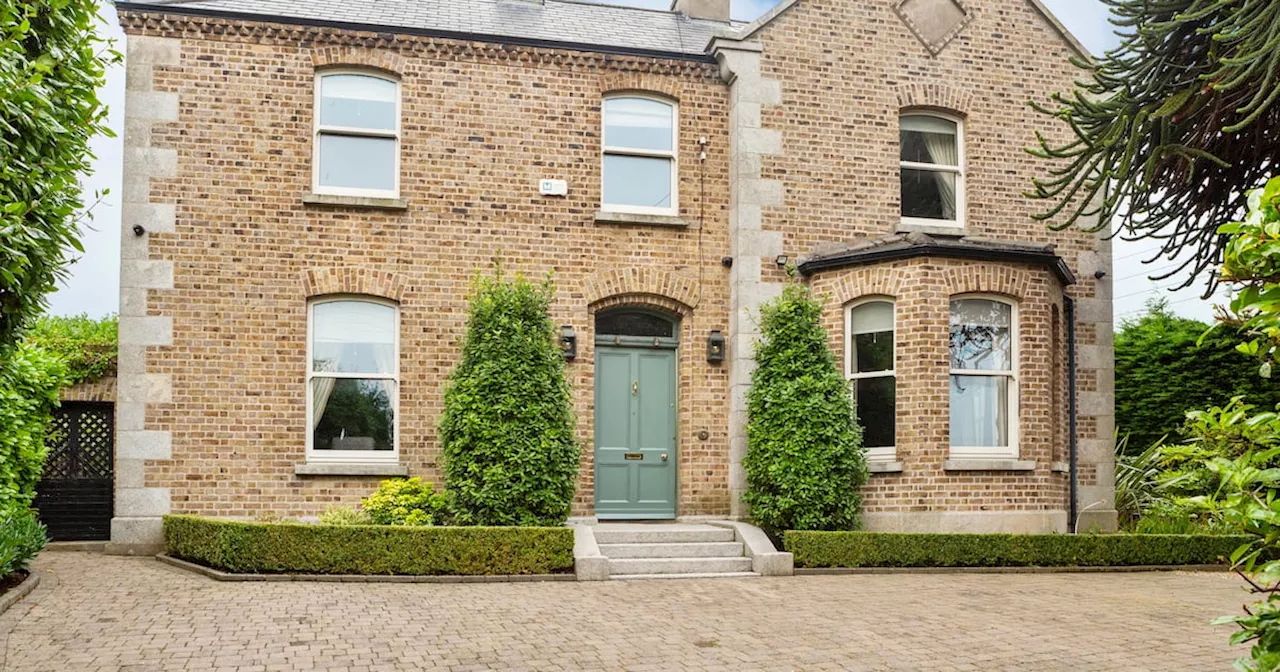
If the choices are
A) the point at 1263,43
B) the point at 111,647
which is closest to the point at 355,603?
the point at 111,647

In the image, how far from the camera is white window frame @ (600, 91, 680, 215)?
1445cm

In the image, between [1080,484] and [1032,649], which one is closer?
[1032,649]

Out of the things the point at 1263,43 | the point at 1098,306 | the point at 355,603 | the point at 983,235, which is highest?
the point at 1263,43

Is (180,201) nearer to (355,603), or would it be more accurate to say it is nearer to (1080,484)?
(355,603)

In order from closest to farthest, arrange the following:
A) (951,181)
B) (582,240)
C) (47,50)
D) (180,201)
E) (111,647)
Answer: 1. (47,50)
2. (111,647)
3. (180,201)
4. (582,240)
5. (951,181)

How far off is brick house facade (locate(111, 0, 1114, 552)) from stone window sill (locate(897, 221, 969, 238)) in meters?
0.09

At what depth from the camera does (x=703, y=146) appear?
14.6 meters

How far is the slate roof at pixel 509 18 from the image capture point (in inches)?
545

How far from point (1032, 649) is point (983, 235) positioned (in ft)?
27.2

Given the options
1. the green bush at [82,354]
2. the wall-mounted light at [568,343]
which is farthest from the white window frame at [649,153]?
the green bush at [82,354]

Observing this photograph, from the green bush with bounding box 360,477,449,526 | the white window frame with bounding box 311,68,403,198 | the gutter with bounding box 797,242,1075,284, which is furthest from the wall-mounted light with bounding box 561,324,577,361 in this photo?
the gutter with bounding box 797,242,1075,284

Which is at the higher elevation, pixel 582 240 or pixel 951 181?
pixel 951 181

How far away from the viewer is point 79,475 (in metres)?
14.0

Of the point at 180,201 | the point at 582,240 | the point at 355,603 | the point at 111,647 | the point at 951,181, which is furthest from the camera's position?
the point at 951,181
